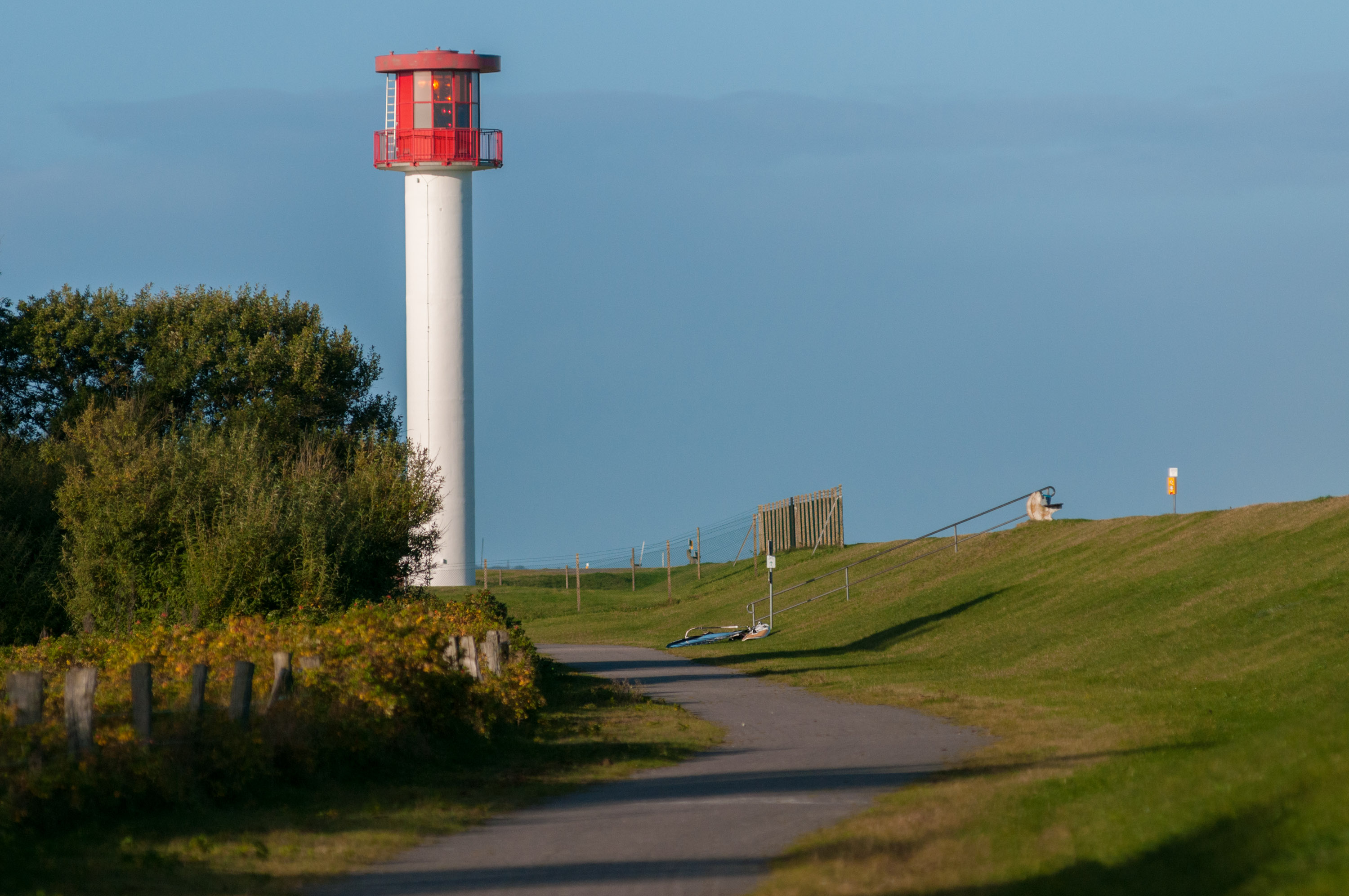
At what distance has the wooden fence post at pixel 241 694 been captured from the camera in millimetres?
13156

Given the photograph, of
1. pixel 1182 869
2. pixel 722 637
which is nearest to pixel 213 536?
pixel 722 637

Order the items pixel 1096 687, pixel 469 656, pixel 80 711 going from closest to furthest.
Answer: pixel 80 711, pixel 469 656, pixel 1096 687

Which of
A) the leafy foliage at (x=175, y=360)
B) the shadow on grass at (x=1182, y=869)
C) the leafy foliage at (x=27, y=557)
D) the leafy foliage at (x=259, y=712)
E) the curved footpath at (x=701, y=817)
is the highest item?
the leafy foliage at (x=175, y=360)

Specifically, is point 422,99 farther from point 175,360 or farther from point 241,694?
point 241,694

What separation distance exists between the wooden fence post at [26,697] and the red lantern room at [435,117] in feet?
124

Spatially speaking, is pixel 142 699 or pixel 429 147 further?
pixel 429 147

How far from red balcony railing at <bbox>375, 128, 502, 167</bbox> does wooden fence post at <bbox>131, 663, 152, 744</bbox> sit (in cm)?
3770

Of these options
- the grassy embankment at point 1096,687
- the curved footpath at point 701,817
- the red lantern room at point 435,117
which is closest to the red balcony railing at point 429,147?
the red lantern room at point 435,117

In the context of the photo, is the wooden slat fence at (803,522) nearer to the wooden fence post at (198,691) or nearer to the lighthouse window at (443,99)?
the lighthouse window at (443,99)

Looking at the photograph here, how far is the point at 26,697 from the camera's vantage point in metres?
11.9

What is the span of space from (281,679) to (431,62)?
36932 mm

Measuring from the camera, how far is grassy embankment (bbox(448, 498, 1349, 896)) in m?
8.60

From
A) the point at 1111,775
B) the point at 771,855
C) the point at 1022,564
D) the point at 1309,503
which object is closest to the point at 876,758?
the point at 1111,775

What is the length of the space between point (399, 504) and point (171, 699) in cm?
1644
